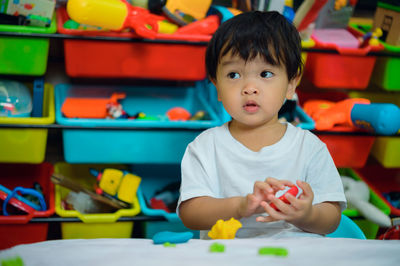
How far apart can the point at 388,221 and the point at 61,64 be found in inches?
44.8

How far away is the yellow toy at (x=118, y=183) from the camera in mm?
1389

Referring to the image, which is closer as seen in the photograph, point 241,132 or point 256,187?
point 256,187

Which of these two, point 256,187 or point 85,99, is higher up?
point 256,187

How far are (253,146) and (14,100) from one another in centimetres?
76

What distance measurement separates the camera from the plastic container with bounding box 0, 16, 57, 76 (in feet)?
4.13

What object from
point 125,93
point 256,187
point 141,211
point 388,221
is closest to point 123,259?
point 256,187

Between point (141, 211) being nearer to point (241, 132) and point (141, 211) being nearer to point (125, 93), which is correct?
point (125, 93)

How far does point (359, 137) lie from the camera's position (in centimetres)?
145

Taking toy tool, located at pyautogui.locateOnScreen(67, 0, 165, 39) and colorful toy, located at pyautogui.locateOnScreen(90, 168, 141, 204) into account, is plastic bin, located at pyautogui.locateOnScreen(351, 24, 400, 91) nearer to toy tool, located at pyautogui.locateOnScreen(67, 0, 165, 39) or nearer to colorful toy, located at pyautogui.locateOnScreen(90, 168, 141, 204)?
toy tool, located at pyautogui.locateOnScreen(67, 0, 165, 39)

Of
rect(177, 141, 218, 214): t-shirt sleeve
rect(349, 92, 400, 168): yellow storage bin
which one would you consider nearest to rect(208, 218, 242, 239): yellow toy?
rect(177, 141, 218, 214): t-shirt sleeve

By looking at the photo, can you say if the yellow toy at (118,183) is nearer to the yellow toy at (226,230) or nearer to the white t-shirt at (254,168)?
the white t-shirt at (254,168)

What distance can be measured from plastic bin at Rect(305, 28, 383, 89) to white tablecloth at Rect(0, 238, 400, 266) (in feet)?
2.94

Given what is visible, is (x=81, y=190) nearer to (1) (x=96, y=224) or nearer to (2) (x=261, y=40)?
(1) (x=96, y=224)

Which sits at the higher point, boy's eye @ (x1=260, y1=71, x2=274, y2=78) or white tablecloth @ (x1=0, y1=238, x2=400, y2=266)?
boy's eye @ (x1=260, y1=71, x2=274, y2=78)
